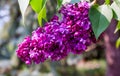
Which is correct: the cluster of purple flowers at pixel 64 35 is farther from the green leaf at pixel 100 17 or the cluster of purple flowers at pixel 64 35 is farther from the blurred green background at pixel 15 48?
the blurred green background at pixel 15 48

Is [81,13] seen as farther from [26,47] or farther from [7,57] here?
[7,57]

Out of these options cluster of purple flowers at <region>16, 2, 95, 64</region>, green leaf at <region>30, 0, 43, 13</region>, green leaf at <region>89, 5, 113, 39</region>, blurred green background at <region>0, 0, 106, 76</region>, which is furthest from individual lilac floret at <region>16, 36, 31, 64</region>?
blurred green background at <region>0, 0, 106, 76</region>

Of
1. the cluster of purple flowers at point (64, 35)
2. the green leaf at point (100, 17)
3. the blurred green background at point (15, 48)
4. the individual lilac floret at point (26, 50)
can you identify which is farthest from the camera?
the blurred green background at point (15, 48)

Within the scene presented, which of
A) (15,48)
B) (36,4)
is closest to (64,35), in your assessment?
(36,4)

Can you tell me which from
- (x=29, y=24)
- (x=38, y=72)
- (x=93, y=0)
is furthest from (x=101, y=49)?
(x=93, y=0)

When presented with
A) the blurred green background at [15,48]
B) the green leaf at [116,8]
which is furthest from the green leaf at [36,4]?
the blurred green background at [15,48]

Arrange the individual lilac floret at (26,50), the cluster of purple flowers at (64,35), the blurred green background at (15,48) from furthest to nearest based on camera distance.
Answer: the blurred green background at (15,48)
the individual lilac floret at (26,50)
the cluster of purple flowers at (64,35)

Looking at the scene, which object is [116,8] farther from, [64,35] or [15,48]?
[15,48]
